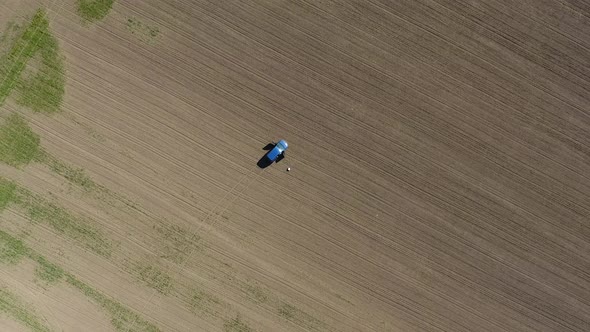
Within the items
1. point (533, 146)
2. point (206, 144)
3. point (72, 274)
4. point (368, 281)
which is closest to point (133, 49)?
point (206, 144)

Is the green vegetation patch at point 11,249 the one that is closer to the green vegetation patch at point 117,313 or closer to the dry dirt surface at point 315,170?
the dry dirt surface at point 315,170

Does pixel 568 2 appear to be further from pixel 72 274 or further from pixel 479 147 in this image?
pixel 72 274

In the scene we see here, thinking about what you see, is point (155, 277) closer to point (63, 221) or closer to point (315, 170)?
point (63, 221)

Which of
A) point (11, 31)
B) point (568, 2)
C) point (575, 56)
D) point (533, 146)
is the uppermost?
point (568, 2)

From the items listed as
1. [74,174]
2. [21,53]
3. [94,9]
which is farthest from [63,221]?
[94,9]

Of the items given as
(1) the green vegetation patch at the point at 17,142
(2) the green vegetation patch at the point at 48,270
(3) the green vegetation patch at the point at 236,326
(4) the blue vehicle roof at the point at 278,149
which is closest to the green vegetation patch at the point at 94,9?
(1) the green vegetation patch at the point at 17,142

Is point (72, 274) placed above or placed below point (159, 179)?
below
